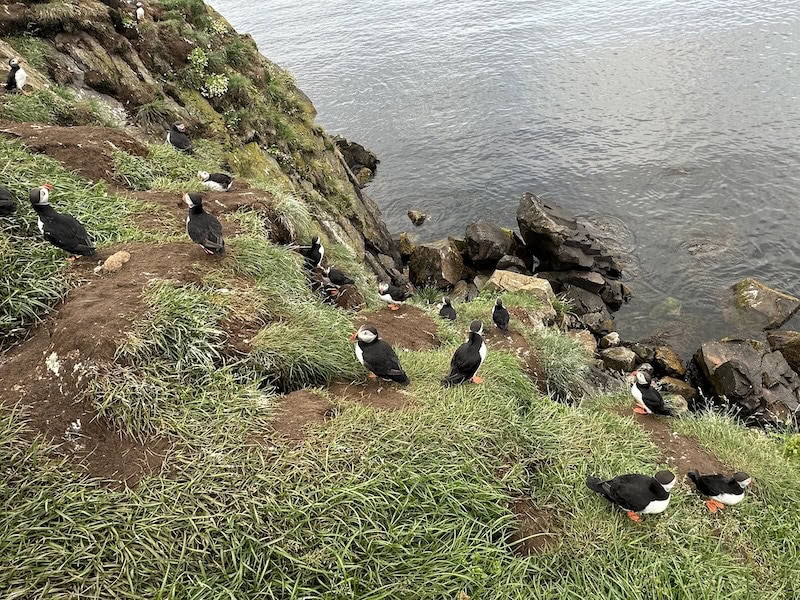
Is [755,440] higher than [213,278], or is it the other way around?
[213,278]

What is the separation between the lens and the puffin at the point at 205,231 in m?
7.53

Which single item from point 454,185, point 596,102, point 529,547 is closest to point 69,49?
point 529,547

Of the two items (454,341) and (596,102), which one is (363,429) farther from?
(596,102)

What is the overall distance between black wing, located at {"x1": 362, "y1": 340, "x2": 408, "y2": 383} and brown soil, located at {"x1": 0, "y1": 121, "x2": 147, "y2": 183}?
Result: 6.69m

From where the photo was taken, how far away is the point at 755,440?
8.42m

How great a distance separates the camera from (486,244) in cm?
2142

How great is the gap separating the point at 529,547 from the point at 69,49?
1535 cm

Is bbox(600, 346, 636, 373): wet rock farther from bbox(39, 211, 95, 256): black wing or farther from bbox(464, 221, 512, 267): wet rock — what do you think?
bbox(39, 211, 95, 256): black wing

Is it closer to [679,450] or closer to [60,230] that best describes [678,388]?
[679,450]

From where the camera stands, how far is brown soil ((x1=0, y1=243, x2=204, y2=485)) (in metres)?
4.82

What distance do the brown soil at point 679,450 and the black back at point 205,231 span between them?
761cm

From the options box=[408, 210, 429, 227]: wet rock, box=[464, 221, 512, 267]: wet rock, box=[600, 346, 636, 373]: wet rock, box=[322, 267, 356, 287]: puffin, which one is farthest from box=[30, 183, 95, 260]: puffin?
box=[408, 210, 429, 227]: wet rock

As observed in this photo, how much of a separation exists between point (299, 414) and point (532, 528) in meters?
2.94

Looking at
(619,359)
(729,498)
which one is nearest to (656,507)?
(729,498)
